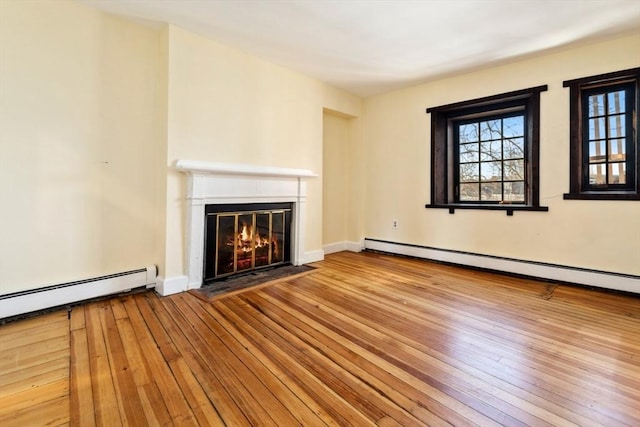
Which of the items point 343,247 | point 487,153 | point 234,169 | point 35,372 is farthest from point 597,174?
point 35,372

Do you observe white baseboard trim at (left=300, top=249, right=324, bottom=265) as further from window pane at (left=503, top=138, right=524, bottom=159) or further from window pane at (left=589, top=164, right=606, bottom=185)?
window pane at (left=589, top=164, right=606, bottom=185)

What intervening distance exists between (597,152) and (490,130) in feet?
3.61

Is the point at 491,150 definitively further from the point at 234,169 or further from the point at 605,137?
the point at 234,169

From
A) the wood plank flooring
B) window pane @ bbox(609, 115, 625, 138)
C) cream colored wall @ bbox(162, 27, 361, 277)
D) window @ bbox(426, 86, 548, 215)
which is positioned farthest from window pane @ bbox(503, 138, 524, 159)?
the wood plank flooring

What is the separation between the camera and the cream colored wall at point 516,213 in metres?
2.82

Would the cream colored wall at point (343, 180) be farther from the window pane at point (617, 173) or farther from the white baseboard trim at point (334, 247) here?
the window pane at point (617, 173)

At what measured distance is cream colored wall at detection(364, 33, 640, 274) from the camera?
9.26 feet

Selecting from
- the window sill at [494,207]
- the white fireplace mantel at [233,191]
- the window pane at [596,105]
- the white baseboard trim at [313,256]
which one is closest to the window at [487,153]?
the window sill at [494,207]

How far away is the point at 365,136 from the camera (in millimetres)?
4727

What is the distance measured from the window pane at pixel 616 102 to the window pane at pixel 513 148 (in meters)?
0.78

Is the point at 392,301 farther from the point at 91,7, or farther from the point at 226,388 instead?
the point at 91,7

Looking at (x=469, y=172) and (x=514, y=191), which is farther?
(x=469, y=172)

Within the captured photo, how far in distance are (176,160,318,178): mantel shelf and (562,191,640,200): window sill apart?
290 centimetres

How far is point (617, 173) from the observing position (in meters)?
2.89
